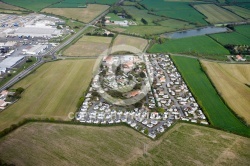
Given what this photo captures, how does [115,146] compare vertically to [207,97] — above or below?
below

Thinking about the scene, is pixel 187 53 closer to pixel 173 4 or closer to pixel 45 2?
pixel 173 4

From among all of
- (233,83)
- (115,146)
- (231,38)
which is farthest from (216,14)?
(115,146)

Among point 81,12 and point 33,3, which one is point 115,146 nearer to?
point 81,12

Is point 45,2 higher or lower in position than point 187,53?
higher

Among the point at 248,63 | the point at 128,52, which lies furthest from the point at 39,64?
the point at 248,63

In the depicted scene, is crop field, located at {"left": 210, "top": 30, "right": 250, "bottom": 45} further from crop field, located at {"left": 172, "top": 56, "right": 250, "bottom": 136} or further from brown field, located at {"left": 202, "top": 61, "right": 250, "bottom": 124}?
crop field, located at {"left": 172, "top": 56, "right": 250, "bottom": 136}

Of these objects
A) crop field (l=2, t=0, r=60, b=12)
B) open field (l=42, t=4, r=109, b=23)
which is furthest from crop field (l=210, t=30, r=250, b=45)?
crop field (l=2, t=0, r=60, b=12)

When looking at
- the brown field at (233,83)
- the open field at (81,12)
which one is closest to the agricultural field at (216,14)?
the brown field at (233,83)
